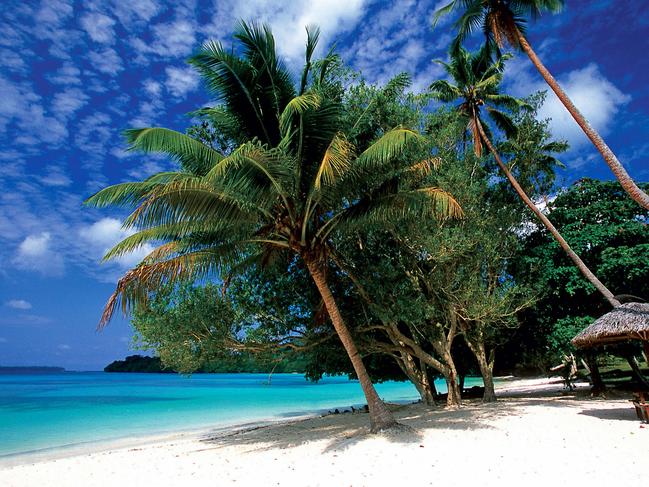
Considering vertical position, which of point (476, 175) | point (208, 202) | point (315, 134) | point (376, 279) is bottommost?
point (376, 279)

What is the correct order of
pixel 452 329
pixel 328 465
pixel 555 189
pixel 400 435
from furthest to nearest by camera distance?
pixel 555 189, pixel 452 329, pixel 400 435, pixel 328 465

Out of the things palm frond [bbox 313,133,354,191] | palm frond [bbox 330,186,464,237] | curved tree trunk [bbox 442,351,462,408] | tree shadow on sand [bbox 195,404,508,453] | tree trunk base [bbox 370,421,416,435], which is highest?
palm frond [bbox 313,133,354,191]

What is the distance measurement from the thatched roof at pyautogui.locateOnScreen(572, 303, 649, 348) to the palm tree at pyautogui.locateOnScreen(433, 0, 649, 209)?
2284 mm

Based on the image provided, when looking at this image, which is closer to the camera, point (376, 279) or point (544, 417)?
point (544, 417)

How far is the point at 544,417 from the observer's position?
391 inches

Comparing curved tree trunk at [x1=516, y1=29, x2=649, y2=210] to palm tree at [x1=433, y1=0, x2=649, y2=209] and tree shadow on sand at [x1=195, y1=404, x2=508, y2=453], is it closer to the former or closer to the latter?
Result: palm tree at [x1=433, y1=0, x2=649, y2=209]

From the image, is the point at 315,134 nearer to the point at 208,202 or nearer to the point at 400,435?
the point at 208,202

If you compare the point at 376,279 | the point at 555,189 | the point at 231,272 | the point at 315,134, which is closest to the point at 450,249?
the point at 376,279

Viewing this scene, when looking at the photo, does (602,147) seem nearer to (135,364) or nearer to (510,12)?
(510,12)

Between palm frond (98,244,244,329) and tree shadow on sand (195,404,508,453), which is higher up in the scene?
palm frond (98,244,244,329)

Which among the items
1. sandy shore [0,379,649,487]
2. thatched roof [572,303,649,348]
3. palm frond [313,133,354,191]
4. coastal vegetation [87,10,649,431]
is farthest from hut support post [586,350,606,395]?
palm frond [313,133,354,191]

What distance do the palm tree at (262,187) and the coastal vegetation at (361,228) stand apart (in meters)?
0.04

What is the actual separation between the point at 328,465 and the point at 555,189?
14.2 metres

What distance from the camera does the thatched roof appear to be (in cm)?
896
